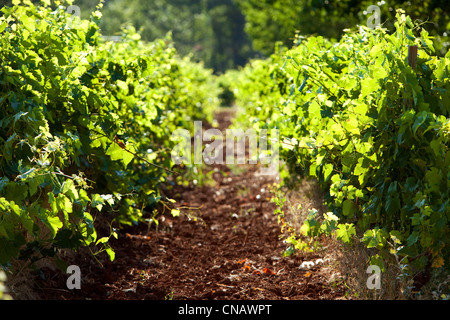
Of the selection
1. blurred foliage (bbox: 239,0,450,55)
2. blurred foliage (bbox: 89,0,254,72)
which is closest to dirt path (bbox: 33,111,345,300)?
blurred foliage (bbox: 239,0,450,55)

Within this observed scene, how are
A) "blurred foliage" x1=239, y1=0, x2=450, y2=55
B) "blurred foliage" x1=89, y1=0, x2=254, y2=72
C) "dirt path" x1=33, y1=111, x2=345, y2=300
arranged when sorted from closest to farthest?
"dirt path" x1=33, y1=111, x2=345, y2=300 < "blurred foliage" x1=239, y1=0, x2=450, y2=55 < "blurred foliage" x1=89, y1=0, x2=254, y2=72

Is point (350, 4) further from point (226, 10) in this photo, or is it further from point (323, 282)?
point (226, 10)

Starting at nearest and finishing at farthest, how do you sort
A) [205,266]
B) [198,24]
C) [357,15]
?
1. [205,266]
2. [357,15]
3. [198,24]

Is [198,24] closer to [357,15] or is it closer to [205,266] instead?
[357,15]

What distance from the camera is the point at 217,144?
10.7 metres

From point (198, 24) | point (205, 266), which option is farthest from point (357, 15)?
point (198, 24)

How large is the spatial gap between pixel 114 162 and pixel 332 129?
69.6 inches

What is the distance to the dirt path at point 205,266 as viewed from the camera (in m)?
3.88

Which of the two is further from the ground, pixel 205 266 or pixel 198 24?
pixel 198 24

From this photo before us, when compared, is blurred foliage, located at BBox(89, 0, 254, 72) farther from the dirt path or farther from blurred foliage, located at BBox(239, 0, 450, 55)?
the dirt path

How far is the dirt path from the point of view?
12.7 ft

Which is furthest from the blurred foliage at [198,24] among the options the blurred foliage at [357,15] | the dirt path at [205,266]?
the dirt path at [205,266]

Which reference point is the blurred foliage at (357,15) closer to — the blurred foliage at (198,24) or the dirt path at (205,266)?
the dirt path at (205,266)

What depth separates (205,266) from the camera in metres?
4.58
